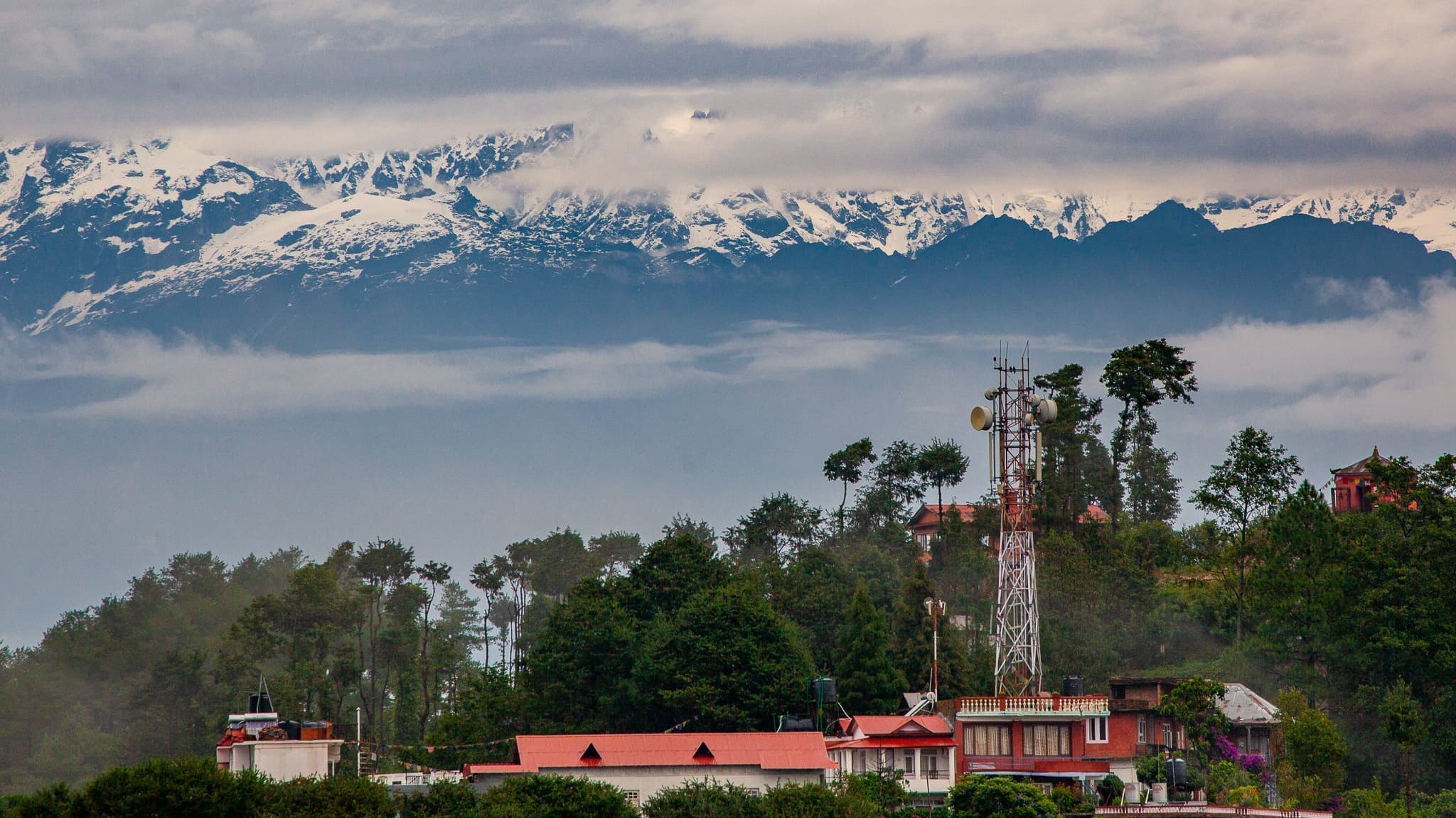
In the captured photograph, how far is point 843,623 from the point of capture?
98.8 m

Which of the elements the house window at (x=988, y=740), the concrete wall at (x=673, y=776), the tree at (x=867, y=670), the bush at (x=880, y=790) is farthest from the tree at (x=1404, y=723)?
the concrete wall at (x=673, y=776)

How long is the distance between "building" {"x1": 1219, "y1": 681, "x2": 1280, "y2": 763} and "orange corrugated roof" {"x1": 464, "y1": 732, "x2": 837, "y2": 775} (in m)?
20.6

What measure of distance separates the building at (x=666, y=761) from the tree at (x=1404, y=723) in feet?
78.3

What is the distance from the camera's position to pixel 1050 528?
107 meters

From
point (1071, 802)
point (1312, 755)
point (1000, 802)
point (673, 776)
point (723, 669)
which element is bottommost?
point (1071, 802)

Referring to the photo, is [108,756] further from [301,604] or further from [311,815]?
[311,815]

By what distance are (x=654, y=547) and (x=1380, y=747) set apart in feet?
122

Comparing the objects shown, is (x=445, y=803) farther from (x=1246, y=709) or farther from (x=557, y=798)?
(x=1246, y=709)

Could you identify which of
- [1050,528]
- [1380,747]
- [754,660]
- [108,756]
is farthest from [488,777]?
[108,756]

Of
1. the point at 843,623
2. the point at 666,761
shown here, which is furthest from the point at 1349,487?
the point at 666,761

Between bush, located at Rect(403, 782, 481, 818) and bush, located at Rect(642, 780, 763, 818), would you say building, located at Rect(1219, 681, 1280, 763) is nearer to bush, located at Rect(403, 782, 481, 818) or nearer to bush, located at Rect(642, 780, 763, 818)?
bush, located at Rect(642, 780, 763, 818)

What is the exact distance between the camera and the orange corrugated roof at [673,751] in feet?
224

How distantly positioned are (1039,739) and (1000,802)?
9206mm

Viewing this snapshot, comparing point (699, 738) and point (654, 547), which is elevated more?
point (654, 547)
